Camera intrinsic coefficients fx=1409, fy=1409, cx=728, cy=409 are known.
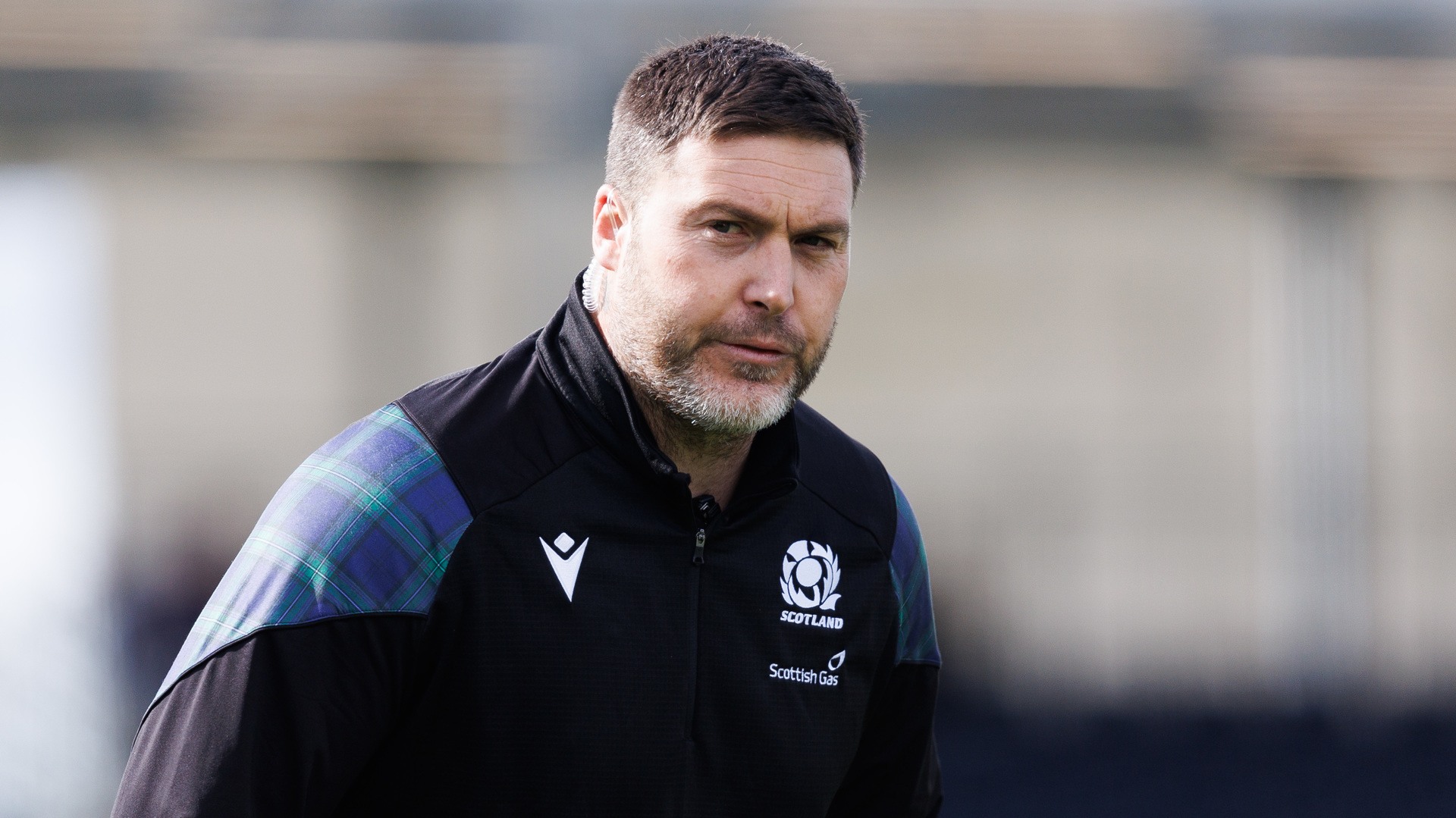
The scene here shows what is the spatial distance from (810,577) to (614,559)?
31cm

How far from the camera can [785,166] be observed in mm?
1734

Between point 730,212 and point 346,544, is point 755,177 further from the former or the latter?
point 346,544

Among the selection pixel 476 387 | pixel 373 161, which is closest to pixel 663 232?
pixel 476 387

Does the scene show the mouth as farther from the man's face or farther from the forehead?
the forehead

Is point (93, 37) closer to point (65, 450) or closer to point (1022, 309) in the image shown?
point (65, 450)

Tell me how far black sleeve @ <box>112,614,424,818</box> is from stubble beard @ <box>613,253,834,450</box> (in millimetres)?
443

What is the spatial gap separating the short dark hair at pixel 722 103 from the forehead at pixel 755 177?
1 cm

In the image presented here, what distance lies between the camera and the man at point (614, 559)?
153cm

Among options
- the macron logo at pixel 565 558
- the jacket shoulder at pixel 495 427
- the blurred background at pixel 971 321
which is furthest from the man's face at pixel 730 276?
the blurred background at pixel 971 321

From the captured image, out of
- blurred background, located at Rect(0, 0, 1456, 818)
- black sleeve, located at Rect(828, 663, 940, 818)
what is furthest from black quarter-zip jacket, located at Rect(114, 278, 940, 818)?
blurred background, located at Rect(0, 0, 1456, 818)

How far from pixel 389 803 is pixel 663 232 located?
0.74 m

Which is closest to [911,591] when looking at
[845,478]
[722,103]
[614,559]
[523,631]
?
[845,478]

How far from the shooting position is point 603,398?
1764 millimetres

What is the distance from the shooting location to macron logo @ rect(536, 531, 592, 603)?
1.67m
